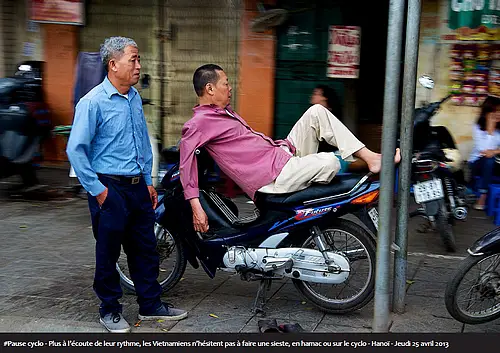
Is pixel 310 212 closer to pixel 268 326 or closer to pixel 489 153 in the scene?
pixel 268 326

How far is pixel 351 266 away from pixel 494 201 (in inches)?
119

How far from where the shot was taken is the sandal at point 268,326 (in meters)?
4.43

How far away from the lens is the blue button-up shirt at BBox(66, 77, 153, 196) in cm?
416

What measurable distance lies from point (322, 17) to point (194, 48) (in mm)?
1696

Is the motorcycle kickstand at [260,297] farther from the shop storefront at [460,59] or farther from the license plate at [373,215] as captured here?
the shop storefront at [460,59]

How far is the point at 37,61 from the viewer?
29.3ft

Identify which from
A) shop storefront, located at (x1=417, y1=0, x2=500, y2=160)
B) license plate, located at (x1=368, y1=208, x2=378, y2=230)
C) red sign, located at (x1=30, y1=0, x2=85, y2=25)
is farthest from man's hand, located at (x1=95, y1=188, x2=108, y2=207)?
red sign, located at (x1=30, y1=0, x2=85, y2=25)

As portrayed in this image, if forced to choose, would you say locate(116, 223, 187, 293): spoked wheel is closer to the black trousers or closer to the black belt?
the black trousers

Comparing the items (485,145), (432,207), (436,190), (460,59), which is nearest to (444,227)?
(432,207)

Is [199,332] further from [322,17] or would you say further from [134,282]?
[322,17]

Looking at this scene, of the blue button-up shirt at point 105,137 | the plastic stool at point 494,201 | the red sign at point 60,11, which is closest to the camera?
the blue button-up shirt at point 105,137

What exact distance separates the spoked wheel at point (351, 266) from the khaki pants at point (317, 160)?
346 millimetres

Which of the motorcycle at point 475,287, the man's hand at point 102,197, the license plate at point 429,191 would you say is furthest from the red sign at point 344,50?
the man's hand at point 102,197
